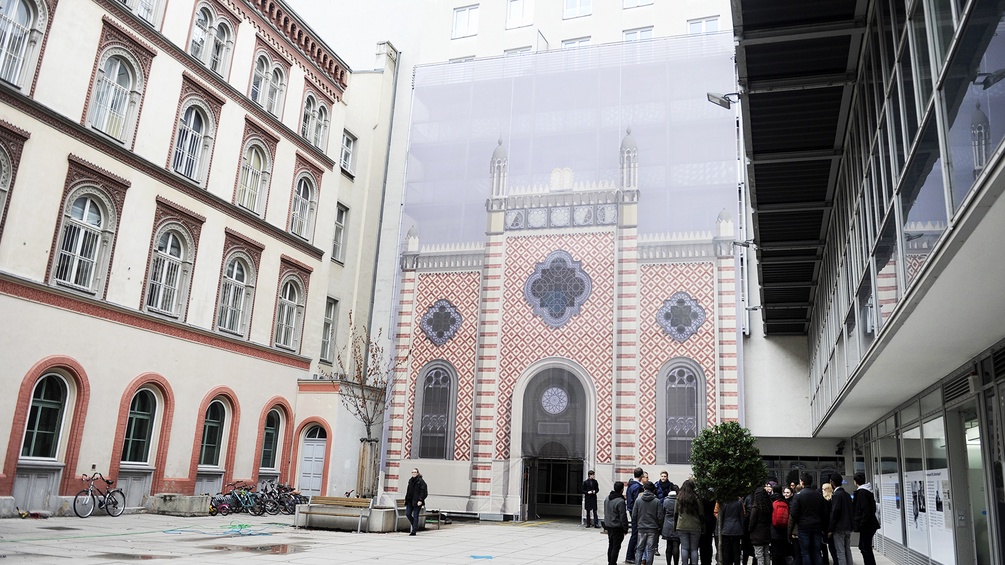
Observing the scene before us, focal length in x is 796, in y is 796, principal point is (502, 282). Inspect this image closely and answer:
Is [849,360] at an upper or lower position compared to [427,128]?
lower

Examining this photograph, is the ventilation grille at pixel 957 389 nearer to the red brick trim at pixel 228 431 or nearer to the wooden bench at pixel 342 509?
the wooden bench at pixel 342 509

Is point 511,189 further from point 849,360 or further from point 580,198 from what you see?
point 849,360

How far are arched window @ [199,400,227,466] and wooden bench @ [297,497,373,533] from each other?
6.12 metres

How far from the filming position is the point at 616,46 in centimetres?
2711

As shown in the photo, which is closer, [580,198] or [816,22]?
[816,22]

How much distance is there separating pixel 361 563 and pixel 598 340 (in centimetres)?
1449

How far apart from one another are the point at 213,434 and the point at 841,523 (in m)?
17.4

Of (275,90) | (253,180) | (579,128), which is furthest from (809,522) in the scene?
(275,90)

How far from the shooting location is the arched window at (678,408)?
2316 cm

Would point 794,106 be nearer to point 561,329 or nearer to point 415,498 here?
point 415,498

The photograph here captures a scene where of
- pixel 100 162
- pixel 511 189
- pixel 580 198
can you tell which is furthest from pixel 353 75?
pixel 100 162

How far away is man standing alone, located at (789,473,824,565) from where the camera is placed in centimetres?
1082

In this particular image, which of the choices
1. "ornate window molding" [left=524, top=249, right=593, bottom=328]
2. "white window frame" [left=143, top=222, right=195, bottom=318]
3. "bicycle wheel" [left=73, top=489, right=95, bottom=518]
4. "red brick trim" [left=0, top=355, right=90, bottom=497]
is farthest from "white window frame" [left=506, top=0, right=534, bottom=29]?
"bicycle wheel" [left=73, top=489, right=95, bottom=518]

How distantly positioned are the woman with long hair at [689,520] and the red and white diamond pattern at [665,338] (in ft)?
40.0
